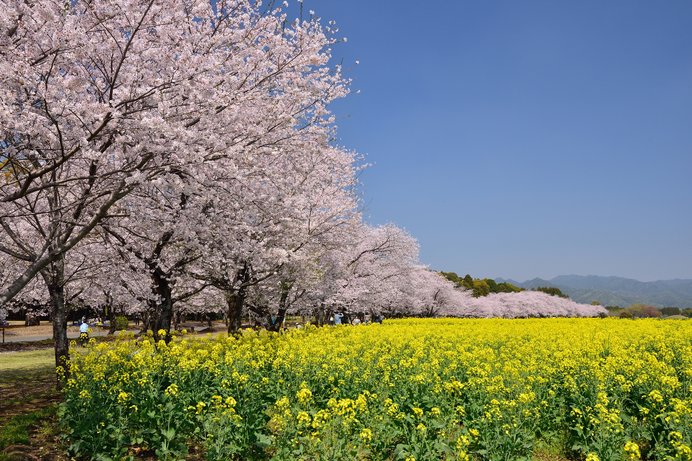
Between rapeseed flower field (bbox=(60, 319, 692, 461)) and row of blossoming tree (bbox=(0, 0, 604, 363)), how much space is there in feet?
8.27

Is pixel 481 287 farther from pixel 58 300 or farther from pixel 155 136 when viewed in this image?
pixel 155 136

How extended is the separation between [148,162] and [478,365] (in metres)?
8.07

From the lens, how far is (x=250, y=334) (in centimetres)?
1431

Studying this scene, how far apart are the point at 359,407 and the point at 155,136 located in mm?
5173

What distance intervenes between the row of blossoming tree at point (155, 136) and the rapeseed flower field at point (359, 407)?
8.27ft

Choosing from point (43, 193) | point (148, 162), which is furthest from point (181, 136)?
point (43, 193)

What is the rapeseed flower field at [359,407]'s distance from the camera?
22.0 feet

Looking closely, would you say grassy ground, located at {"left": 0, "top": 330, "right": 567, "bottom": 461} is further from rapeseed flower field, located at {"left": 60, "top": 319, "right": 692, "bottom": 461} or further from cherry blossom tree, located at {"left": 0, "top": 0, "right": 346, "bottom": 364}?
cherry blossom tree, located at {"left": 0, "top": 0, "right": 346, "bottom": 364}

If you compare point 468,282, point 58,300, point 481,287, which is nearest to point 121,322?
point 58,300

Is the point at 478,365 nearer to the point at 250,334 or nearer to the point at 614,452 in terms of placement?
→ the point at 614,452

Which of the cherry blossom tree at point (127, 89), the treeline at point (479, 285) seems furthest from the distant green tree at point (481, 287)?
the cherry blossom tree at point (127, 89)

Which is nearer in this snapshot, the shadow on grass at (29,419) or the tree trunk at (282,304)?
the shadow on grass at (29,419)

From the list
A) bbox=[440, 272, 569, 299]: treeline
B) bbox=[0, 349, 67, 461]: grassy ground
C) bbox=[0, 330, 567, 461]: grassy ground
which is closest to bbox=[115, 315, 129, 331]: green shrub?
bbox=[0, 349, 67, 461]: grassy ground

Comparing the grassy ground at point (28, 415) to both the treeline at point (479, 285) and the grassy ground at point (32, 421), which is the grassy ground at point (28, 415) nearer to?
the grassy ground at point (32, 421)
